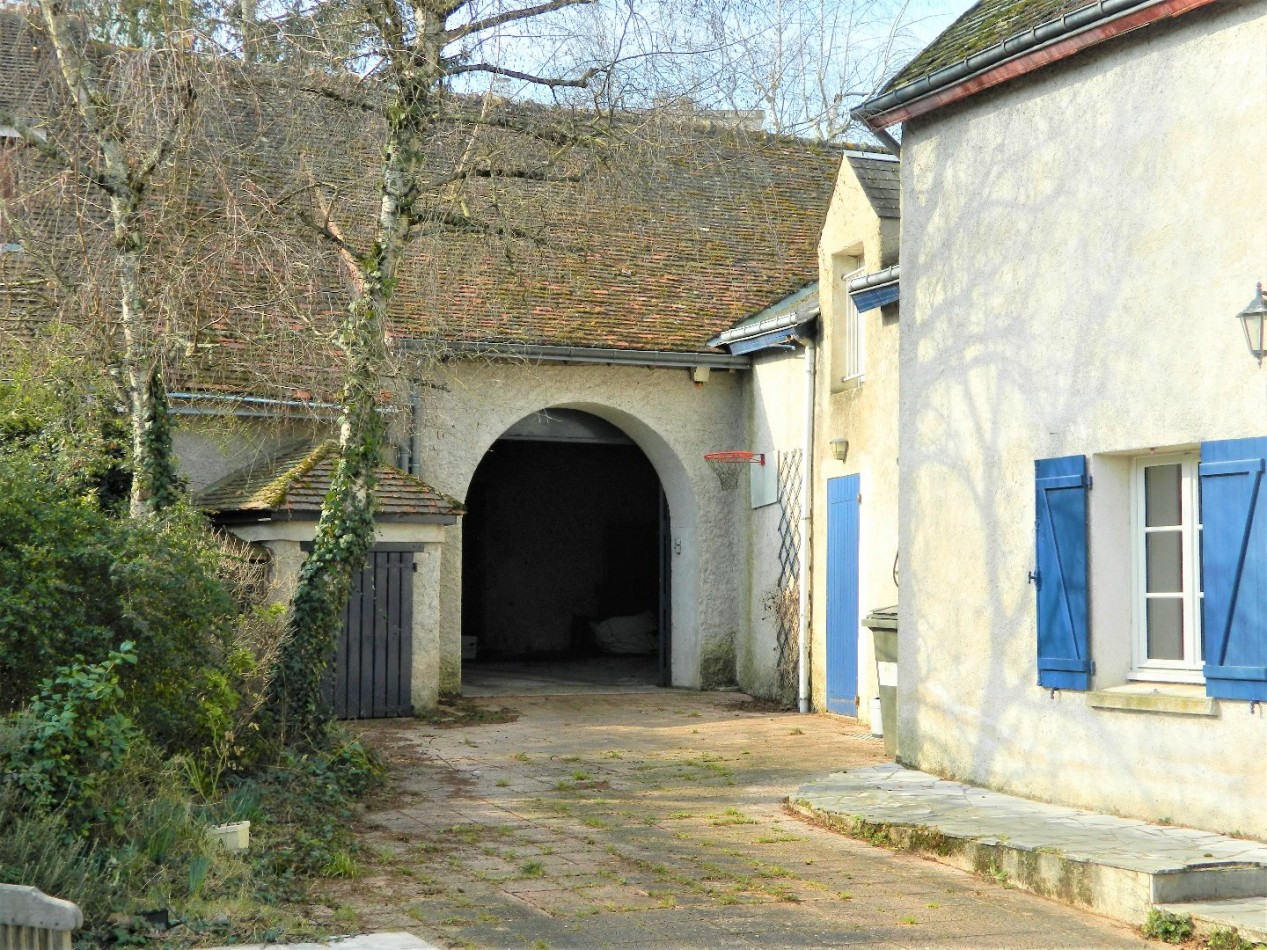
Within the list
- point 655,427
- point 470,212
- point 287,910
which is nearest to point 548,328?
point 655,427

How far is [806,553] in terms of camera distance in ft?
49.1

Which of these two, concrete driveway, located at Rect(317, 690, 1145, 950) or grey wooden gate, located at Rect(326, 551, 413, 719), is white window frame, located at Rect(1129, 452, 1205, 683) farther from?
grey wooden gate, located at Rect(326, 551, 413, 719)

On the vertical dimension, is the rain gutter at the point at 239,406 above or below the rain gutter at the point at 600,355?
below

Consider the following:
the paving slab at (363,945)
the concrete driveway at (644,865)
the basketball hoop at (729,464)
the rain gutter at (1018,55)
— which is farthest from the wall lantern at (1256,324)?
the basketball hoop at (729,464)

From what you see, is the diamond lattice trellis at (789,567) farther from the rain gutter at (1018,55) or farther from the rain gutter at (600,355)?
Result: the rain gutter at (1018,55)

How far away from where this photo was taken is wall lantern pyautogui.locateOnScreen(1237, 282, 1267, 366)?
7434 mm

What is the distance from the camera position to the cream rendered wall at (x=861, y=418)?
13234 mm

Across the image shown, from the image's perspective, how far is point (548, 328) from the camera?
51.6 feet

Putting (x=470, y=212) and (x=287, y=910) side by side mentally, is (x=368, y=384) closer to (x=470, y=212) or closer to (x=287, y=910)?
(x=470, y=212)

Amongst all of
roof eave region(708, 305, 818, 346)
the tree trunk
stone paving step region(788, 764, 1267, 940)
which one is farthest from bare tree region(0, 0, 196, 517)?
roof eave region(708, 305, 818, 346)

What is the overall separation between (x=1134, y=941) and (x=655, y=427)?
35.3 feet

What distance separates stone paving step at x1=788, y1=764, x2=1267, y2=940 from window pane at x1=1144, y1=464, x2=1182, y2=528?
1.81 meters

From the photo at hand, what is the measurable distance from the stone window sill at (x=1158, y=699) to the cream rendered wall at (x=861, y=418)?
447cm

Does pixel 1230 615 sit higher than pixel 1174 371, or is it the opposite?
pixel 1174 371
